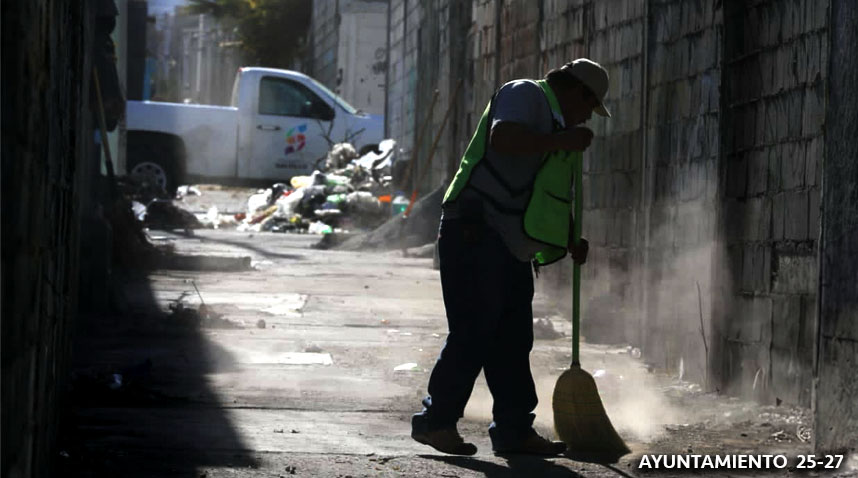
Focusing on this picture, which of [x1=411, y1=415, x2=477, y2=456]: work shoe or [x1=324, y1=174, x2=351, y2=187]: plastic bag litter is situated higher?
[x1=324, y1=174, x2=351, y2=187]: plastic bag litter

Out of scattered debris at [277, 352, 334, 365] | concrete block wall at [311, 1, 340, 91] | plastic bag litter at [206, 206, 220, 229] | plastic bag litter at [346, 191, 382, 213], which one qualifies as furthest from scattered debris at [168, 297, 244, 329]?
concrete block wall at [311, 1, 340, 91]

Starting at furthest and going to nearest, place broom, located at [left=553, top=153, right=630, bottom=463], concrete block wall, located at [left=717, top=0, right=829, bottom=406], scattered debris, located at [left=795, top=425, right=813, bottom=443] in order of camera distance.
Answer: concrete block wall, located at [left=717, top=0, right=829, bottom=406]
scattered debris, located at [left=795, top=425, right=813, bottom=443]
broom, located at [left=553, top=153, right=630, bottom=463]

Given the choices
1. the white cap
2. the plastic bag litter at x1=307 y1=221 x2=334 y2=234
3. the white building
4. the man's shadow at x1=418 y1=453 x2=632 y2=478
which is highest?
the white building

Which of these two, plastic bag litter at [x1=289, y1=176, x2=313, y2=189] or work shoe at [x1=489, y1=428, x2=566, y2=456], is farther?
plastic bag litter at [x1=289, y1=176, x2=313, y2=189]

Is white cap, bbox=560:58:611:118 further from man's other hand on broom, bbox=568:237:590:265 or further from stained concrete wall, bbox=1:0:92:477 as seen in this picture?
stained concrete wall, bbox=1:0:92:477

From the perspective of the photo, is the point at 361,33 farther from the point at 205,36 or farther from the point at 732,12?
the point at 205,36

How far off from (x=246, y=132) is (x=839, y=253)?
19.5 meters

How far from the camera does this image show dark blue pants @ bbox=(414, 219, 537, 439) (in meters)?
4.96

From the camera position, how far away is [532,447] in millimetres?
5039

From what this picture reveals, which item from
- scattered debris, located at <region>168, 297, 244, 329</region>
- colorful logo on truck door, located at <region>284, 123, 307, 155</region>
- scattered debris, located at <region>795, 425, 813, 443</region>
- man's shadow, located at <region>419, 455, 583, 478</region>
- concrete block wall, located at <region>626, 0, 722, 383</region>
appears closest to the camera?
man's shadow, located at <region>419, 455, 583, 478</region>

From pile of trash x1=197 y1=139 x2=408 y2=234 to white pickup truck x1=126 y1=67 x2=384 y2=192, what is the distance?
0.93m

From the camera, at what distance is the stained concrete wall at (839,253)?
16.0 feet

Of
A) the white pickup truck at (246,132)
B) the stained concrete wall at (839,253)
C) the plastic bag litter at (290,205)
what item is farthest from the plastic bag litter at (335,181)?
the stained concrete wall at (839,253)

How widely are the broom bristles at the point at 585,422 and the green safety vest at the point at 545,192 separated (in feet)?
1.62
